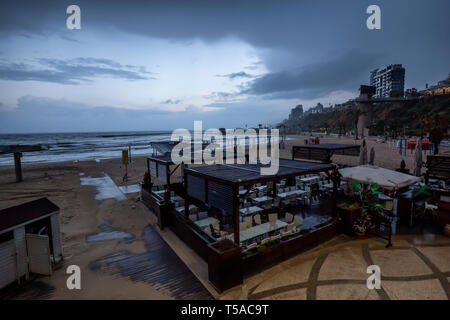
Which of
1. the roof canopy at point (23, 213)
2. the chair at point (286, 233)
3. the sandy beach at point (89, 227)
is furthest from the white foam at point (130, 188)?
the chair at point (286, 233)

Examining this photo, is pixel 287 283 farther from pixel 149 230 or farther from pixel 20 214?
pixel 20 214

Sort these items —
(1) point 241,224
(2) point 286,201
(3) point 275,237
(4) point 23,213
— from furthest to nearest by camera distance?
(2) point 286,201
(1) point 241,224
(3) point 275,237
(4) point 23,213

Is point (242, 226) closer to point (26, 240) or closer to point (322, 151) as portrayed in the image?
point (26, 240)

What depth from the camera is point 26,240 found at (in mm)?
5523

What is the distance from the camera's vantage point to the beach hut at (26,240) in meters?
5.16

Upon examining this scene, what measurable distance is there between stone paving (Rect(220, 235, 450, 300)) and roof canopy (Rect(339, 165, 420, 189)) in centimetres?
183

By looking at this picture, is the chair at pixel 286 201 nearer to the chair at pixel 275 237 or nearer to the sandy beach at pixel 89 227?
the chair at pixel 275 237

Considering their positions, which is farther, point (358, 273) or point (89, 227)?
point (89, 227)

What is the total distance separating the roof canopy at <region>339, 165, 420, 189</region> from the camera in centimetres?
742

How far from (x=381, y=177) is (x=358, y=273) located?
12.4 feet

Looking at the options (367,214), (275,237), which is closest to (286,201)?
(367,214)

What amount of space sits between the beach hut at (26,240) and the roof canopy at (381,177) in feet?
31.7

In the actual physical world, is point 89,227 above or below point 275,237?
below
